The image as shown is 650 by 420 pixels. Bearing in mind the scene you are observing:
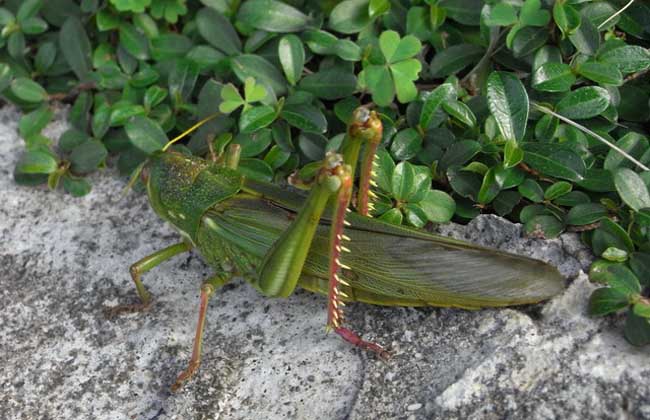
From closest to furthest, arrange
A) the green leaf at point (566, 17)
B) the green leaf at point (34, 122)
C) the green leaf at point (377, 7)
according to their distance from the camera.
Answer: the green leaf at point (566, 17) < the green leaf at point (377, 7) < the green leaf at point (34, 122)

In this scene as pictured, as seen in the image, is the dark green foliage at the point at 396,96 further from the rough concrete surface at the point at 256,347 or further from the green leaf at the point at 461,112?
the rough concrete surface at the point at 256,347

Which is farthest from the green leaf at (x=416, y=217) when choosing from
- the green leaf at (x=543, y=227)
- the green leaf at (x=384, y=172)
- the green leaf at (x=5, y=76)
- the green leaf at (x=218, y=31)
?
the green leaf at (x=5, y=76)

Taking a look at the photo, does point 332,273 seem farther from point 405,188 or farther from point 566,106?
point 566,106

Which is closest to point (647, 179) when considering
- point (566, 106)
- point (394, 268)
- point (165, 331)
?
point (566, 106)

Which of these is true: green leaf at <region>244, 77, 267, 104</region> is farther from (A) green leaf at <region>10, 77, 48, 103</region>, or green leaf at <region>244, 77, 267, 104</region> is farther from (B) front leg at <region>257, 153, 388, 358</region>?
(A) green leaf at <region>10, 77, 48, 103</region>

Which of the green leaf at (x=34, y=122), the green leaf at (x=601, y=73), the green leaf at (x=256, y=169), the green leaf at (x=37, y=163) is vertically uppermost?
the green leaf at (x=601, y=73)

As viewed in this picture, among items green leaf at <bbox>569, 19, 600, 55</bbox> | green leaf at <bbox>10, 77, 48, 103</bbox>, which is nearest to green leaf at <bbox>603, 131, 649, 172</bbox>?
green leaf at <bbox>569, 19, 600, 55</bbox>
